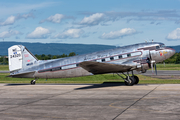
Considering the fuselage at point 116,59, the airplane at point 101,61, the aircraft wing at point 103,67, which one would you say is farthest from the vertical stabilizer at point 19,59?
the aircraft wing at point 103,67

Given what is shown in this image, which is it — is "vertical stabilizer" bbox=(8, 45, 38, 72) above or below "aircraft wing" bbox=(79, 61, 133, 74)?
above

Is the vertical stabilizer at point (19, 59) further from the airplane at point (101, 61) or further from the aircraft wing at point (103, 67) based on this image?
the aircraft wing at point (103, 67)

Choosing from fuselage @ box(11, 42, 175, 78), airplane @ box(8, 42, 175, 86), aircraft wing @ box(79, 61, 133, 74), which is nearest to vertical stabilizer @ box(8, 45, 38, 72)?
airplane @ box(8, 42, 175, 86)

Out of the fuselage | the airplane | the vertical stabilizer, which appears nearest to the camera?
Answer: the airplane

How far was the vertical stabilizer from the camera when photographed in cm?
3067

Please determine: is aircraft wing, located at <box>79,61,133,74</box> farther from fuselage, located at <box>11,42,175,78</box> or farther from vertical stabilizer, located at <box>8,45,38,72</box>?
vertical stabilizer, located at <box>8,45,38,72</box>

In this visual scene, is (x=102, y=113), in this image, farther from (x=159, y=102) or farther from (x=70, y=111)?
(x=159, y=102)

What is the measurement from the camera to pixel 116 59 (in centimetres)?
2789

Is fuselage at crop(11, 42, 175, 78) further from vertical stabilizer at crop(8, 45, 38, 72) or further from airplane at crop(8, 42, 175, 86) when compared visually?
vertical stabilizer at crop(8, 45, 38, 72)

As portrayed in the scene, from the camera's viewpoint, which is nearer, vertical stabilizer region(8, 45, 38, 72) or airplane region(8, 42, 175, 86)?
airplane region(8, 42, 175, 86)

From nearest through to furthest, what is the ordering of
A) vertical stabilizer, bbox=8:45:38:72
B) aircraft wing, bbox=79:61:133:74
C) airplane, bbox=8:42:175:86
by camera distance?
aircraft wing, bbox=79:61:133:74
airplane, bbox=8:42:175:86
vertical stabilizer, bbox=8:45:38:72

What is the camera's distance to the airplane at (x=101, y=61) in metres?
Answer: 26.8

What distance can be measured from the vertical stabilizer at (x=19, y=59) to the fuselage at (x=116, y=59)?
5.22 feet

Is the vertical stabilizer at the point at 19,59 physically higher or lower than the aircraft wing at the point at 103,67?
higher
